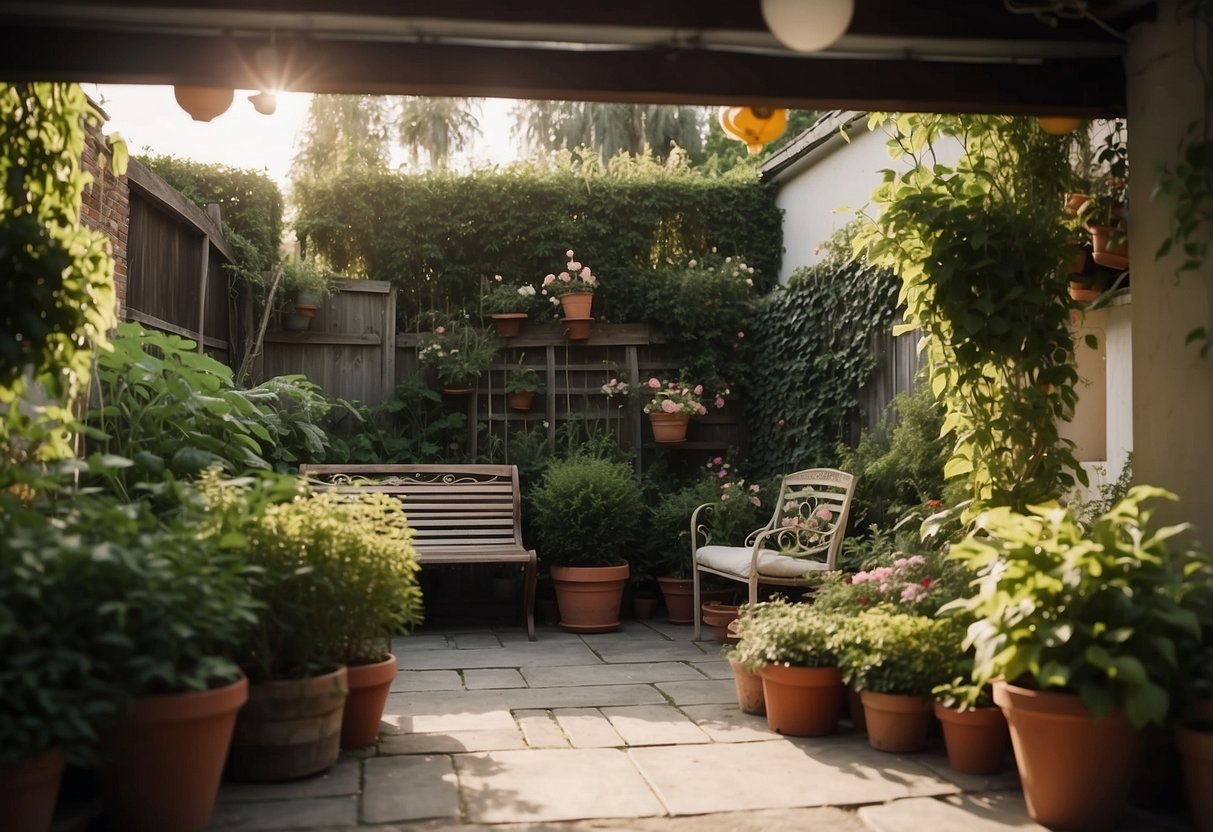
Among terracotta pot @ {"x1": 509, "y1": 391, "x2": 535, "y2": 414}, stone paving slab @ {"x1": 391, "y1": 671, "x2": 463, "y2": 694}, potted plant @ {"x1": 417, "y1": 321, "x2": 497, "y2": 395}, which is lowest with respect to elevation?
stone paving slab @ {"x1": 391, "y1": 671, "x2": 463, "y2": 694}

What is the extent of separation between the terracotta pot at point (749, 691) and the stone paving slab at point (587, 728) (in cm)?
57

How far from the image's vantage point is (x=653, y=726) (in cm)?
400

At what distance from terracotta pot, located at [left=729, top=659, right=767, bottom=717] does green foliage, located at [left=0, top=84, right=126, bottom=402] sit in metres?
2.67

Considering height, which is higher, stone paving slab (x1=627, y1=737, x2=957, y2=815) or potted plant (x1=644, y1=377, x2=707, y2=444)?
potted plant (x1=644, y1=377, x2=707, y2=444)

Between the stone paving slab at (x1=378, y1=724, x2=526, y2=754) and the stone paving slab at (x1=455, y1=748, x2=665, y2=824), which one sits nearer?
the stone paving slab at (x1=455, y1=748, x2=665, y2=824)

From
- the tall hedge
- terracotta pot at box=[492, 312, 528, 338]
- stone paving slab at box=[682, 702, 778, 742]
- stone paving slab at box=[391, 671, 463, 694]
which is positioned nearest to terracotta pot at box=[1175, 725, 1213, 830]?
stone paving slab at box=[682, 702, 778, 742]

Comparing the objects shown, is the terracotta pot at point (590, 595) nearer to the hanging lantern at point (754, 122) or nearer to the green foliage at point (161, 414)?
the green foliage at point (161, 414)

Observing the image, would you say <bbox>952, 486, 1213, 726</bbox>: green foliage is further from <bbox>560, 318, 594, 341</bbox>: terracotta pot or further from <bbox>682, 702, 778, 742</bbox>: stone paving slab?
<bbox>560, 318, 594, 341</bbox>: terracotta pot

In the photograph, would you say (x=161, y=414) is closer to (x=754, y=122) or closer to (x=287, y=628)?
(x=287, y=628)

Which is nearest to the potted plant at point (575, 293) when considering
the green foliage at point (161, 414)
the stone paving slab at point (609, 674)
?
the stone paving slab at point (609, 674)

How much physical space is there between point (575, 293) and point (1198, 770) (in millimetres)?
5507

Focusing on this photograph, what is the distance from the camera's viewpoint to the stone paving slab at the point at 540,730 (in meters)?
3.77

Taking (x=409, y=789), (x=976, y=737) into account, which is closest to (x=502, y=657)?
(x=409, y=789)

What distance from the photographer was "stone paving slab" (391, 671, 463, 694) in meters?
4.71
